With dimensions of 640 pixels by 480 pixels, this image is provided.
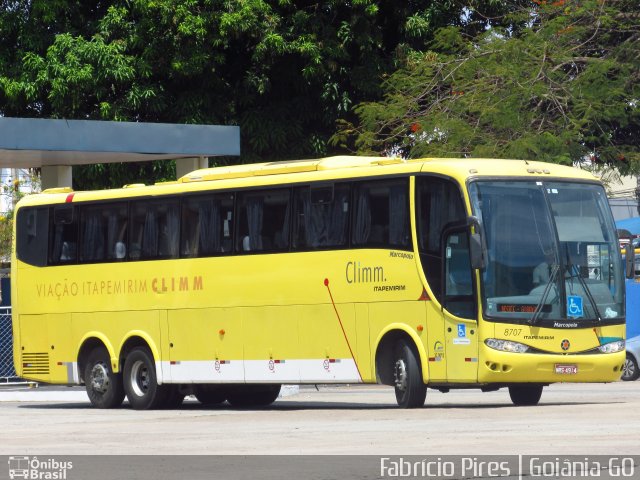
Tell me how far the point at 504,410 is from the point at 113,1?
20017 millimetres

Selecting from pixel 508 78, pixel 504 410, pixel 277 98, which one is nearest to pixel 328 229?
pixel 504 410

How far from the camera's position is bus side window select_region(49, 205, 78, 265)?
24.3 meters

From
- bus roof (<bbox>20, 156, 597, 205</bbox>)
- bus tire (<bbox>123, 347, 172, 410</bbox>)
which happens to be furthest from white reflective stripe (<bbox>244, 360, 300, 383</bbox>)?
bus roof (<bbox>20, 156, 597, 205</bbox>)

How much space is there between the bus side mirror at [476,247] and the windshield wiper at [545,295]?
0.95 meters

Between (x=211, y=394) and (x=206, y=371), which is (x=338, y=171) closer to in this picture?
(x=206, y=371)

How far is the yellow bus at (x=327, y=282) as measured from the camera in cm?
1936

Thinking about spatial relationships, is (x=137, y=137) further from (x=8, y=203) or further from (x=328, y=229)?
(x=8, y=203)

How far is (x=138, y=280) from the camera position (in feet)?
76.2

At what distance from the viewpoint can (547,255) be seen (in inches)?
771

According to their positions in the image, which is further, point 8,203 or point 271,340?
point 8,203

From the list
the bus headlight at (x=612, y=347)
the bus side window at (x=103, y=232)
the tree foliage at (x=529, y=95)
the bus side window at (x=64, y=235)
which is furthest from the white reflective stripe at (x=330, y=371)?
the tree foliage at (x=529, y=95)

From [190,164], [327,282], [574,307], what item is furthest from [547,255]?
[190,164]

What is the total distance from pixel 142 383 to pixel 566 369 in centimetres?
695

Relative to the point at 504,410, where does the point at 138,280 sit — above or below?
above
